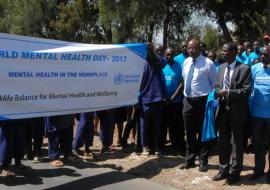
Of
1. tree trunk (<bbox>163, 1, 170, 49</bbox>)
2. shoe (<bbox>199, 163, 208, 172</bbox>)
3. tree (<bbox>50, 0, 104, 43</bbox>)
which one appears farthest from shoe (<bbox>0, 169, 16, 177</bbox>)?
tree (<bbox>50, 0, 104, 43</bbox>)

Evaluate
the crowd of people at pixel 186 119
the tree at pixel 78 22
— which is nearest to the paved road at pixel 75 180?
the crowd of people at pixel 186 119

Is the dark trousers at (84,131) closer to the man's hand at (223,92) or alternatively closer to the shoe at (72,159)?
the shoe at (72,159)

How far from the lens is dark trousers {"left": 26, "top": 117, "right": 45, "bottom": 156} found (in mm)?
8375

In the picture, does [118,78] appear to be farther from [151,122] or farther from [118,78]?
[151,122]

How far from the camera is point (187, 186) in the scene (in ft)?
22.6

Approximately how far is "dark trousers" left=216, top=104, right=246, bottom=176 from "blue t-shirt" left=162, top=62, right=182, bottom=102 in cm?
184

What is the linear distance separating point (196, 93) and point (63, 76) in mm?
1985

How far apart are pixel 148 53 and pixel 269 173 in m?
2.87

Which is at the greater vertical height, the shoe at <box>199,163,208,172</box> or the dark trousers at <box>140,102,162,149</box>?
the dark trousers at <box>140,102,162,149</box>

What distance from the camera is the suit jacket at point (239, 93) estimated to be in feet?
21.4

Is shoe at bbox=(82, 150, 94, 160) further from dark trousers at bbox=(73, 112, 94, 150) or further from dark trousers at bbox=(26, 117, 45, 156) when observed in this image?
dark trousers at bbox=(26, 117, 45, 156)

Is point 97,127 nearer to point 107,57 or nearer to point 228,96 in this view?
point 107,57

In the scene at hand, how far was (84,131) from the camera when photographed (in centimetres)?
859

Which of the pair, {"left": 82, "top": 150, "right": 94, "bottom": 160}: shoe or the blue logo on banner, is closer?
Answer: the blue logo on banner
